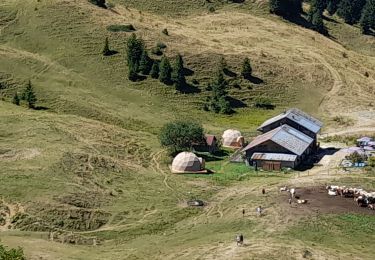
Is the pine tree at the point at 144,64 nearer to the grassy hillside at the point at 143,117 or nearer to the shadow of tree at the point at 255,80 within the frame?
the grassy hillside at the point at 143,117

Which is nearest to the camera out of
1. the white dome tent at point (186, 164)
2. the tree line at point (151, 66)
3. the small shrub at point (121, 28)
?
the white dome tent at point (186, 164)

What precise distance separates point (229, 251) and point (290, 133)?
44.4 meters

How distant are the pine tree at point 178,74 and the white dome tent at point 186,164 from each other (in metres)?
38.4

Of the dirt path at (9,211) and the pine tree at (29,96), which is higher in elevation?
the dirt path at (9,211)

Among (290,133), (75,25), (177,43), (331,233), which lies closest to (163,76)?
(177,43)

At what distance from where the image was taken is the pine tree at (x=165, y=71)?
418 feet

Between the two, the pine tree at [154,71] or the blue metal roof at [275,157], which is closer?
the blue metal roof at [275,157]

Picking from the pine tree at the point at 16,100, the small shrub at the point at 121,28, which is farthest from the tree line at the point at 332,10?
the pine tree at the point at 16,100

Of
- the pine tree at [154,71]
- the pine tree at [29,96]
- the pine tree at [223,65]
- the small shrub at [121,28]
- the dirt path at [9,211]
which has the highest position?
the small shrub at [121,28]

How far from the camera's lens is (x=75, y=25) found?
5630 inches

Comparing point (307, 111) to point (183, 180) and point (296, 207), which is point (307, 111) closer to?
point (183, 180)

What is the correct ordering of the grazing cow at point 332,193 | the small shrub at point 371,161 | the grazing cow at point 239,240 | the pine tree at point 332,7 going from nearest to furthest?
the grazing cow at point 239,240, the grazing cow at point 332,193, the small shrub at point 371,161, the pine tree at point 332,7

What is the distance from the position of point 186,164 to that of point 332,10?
11603cm

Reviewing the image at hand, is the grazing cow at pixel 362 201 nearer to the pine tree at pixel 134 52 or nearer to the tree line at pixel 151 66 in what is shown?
the tree line at pixel 151 66
